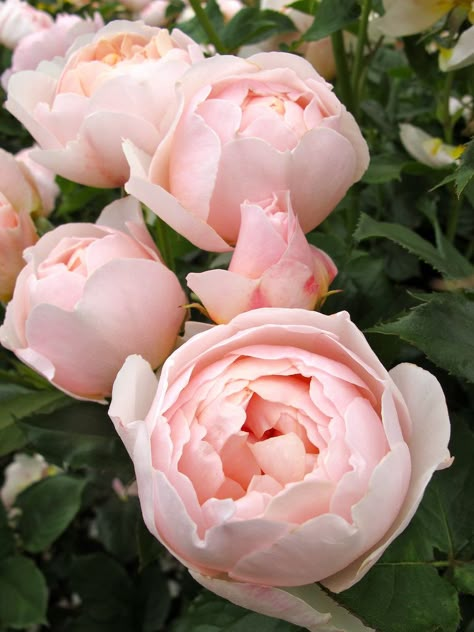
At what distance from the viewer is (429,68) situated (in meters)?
0.59

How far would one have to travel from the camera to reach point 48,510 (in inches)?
32.1

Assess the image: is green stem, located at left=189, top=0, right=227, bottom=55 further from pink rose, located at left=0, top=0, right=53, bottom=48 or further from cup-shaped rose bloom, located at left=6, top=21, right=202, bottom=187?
pink rose, located at left=0, top=0, right=53, bottom=48

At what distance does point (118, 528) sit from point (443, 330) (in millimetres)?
674

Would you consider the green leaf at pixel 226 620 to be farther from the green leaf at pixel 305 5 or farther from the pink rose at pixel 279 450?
the green leaf at pixel 305 5

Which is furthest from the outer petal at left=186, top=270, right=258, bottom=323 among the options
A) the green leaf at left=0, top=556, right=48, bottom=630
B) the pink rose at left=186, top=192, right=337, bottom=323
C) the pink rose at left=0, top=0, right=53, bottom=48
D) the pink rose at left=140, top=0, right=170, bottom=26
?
the pink rose at left=140, top=0, right=170, bottom=26

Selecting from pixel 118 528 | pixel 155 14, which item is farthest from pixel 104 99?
pixel 155 14

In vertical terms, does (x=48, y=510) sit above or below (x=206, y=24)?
below

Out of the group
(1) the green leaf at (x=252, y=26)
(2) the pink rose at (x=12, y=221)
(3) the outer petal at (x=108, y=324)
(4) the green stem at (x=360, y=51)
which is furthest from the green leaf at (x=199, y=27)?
(3) the outer petal at (x=108, y=324)

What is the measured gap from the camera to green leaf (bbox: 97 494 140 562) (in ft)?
2.89

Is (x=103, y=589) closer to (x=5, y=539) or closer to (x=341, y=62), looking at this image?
(x=5, y=539)

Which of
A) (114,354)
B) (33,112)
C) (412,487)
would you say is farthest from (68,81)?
(412,487)

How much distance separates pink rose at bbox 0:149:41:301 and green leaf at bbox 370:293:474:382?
0.22 metres

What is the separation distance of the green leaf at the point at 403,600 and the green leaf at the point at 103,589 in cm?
54

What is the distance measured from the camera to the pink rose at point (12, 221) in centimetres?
42
